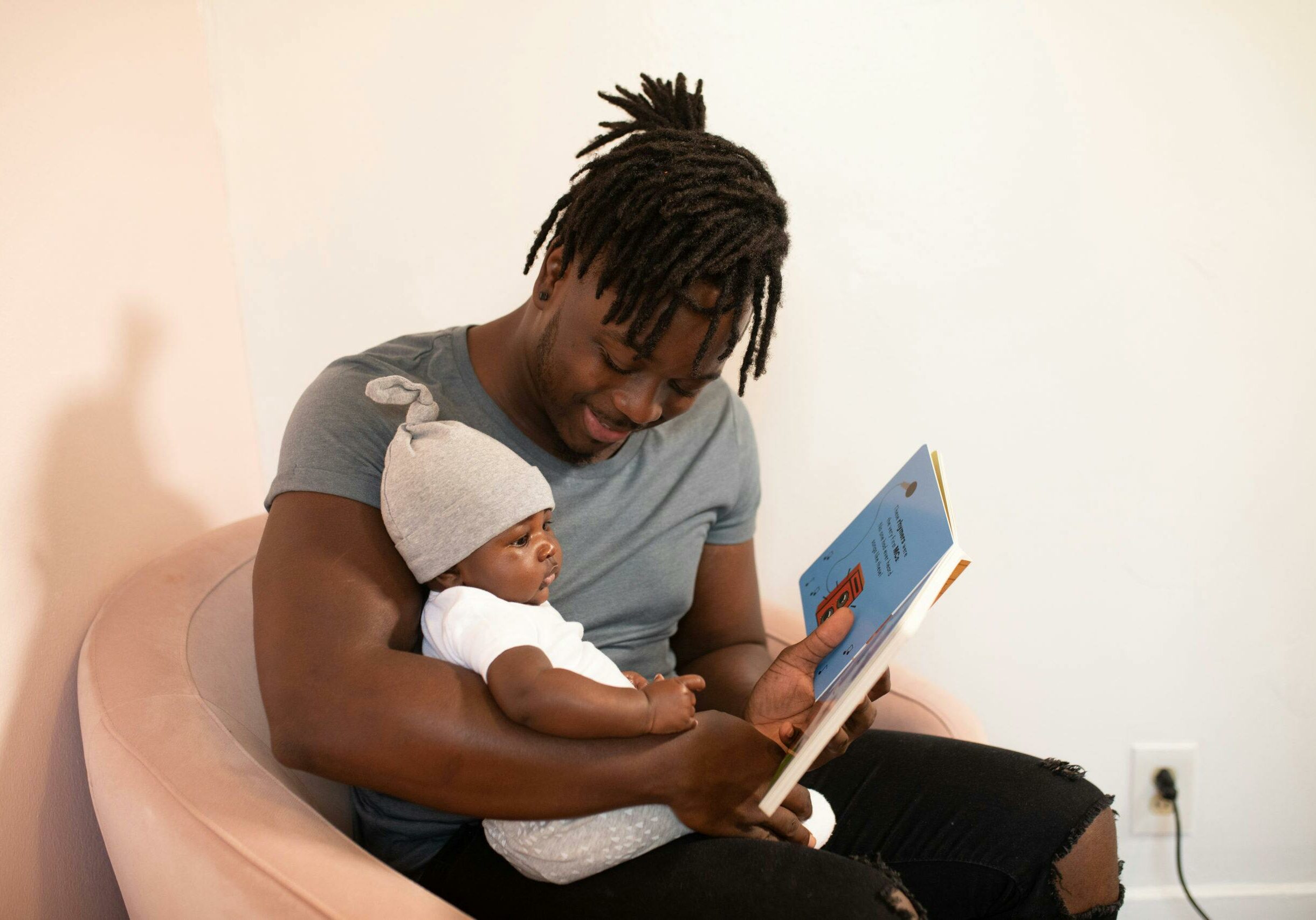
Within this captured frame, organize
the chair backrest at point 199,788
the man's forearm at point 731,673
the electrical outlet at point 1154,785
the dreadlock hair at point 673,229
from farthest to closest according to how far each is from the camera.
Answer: the electrical outlet at point 1154,785, the man's forearm at point 731,673, the dreadlock hair at point 673,229, the chair backrest at point 199,788

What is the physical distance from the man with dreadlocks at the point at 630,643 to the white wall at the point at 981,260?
0.43 m

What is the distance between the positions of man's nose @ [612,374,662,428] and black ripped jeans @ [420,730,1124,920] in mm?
478

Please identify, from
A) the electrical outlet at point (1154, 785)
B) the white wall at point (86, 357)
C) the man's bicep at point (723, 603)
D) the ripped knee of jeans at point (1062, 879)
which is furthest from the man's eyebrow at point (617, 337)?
the electrical outlet at point (1154, 785)

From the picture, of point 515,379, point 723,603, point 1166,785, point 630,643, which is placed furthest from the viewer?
point 1166,785

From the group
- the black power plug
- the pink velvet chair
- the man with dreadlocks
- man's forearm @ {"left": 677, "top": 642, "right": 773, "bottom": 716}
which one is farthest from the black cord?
the pink velvet chair

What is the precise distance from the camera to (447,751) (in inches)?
37.1

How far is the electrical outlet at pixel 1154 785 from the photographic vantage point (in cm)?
198

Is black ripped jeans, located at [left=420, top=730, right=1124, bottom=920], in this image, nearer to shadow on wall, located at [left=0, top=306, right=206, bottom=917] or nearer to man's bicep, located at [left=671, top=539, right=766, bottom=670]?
man's bicep, located at [left=671, top=539, right=766, bottom=670]

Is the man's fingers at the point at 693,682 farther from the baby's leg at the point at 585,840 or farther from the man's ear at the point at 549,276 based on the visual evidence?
the man's ear at the point at 549,276

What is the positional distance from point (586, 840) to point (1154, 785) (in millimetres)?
1537

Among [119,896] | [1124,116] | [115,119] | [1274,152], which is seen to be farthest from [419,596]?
[1274,152]

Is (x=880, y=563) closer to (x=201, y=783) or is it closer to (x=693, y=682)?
(x=693, y=682)

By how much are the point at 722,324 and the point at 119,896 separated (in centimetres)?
113

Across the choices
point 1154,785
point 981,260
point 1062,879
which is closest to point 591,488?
point 1062,879
